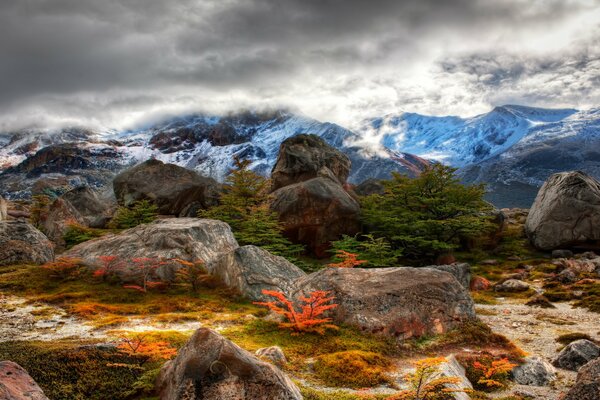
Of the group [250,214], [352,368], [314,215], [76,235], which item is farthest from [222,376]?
[76,235]

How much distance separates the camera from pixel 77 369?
7.14 metres

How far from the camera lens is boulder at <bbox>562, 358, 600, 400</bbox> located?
5.67m

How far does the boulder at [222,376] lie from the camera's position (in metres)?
5.93

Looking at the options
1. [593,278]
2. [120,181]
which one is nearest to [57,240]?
[120,181]

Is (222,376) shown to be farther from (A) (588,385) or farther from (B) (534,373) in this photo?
(B) (534,373)

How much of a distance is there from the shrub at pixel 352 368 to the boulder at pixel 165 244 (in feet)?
37.0

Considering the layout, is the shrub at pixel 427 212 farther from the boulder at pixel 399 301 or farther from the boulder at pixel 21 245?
the boulder at pixel 21 245

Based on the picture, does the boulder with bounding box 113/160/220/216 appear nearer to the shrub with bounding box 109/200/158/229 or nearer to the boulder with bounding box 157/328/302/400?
the shrub with bounding box 109/200/158/229

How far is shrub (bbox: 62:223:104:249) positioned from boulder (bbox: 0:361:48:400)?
26.0m

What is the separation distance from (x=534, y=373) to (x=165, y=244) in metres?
16.7

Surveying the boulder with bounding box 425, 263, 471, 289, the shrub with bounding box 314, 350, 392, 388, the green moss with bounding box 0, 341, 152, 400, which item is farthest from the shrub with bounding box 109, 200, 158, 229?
the shrub with bounding box 314, 350, 392, 388

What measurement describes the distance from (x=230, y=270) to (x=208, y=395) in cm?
1313

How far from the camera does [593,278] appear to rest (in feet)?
84.6

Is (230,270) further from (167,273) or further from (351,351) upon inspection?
(351,351)
